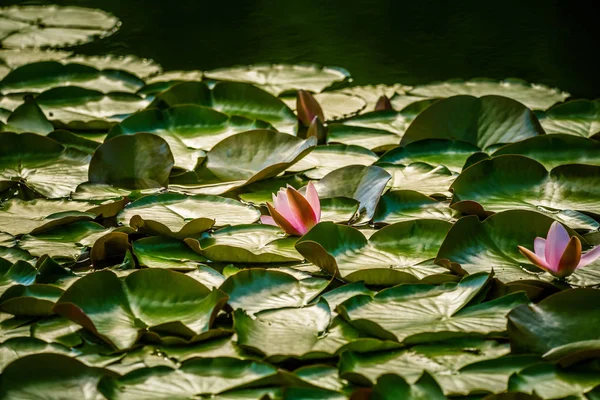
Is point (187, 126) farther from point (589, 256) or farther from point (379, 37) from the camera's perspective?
point (379, 37)

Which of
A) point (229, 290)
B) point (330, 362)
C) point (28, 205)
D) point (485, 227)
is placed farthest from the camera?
point (28, 205)

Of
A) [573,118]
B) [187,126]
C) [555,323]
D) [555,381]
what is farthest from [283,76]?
[555,381]

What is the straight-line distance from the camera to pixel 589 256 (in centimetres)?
126

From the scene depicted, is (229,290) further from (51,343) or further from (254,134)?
(254,134)

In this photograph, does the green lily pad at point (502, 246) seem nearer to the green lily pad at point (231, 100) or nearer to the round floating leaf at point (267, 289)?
the round floating leaf at point (267, 289)

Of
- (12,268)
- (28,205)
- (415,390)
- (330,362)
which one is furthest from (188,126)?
(415,390)

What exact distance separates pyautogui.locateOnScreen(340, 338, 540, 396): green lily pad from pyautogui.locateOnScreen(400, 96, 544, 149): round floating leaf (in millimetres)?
826

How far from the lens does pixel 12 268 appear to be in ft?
4.35

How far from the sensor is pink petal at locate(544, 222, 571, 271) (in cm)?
124

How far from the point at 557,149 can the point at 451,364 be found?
2.71ft

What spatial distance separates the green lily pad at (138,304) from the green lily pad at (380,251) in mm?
191

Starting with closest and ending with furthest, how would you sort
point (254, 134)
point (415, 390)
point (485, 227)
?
point (415, 390) → point (485, 227) → point (254, 134)

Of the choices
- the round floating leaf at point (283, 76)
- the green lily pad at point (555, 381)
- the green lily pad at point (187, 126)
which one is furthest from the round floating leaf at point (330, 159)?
the green lily pad at point (555, 381)

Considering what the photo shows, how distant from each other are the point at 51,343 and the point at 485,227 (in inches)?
29.1
